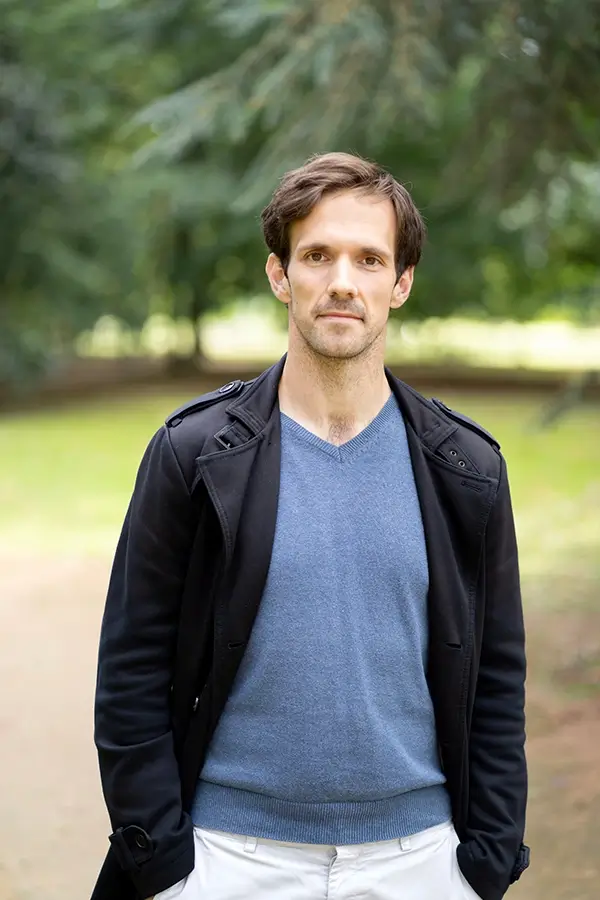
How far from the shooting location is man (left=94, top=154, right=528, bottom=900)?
78.5 inches

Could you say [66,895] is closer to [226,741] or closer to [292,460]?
[226,741]

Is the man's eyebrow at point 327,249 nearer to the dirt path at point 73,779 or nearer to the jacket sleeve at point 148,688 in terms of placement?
the jacket sleeve at point 148,688

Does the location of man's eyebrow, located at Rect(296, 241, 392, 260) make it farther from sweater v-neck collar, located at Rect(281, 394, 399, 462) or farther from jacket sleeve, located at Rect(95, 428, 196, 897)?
jacket sleeve, located at Rect(95, 428, 196, 897)

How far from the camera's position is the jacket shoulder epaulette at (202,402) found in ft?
6.84

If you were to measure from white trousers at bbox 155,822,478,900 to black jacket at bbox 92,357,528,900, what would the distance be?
0.04 metres

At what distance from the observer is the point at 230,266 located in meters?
25.2

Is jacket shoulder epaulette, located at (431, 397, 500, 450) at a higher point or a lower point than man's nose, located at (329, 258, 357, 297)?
lower

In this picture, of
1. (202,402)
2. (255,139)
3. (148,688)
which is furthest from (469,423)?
(255,139)

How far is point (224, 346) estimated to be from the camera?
151ft

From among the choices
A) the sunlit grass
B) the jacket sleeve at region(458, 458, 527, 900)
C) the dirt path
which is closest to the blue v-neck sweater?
the jacket sleeve at region(458, 458, 527, 900)

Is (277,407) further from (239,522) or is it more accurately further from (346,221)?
(346,221)

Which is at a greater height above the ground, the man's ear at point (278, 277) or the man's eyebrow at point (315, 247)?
the man's eyebrow at point (315, 247)

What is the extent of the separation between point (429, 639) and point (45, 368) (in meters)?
19.3

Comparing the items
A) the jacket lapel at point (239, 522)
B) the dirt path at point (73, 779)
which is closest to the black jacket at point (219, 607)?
the jacket lapel at point (239, 522)
